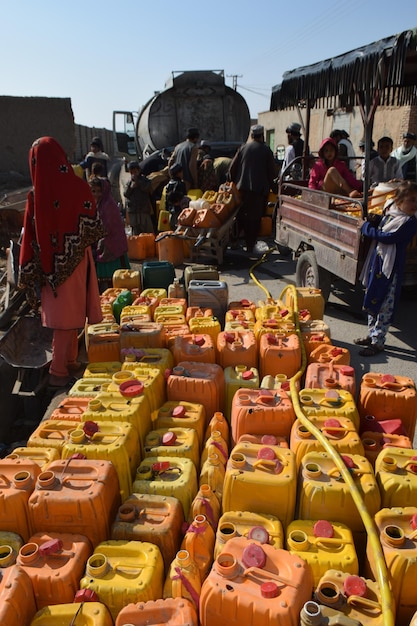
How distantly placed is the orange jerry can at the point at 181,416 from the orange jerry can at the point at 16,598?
4.01ft

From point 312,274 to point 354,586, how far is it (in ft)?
14.4

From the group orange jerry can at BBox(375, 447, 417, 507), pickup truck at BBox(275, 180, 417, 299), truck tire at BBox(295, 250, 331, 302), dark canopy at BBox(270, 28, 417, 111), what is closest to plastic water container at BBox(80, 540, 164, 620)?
orange jerry can at BBox(375, 447, 417, 507)

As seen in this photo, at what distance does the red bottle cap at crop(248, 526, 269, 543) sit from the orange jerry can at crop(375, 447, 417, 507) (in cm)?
66

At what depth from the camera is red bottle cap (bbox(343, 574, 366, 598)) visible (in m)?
1.84

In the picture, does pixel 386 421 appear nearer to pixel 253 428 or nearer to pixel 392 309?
pixel 253 428

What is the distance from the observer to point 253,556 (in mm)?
1876

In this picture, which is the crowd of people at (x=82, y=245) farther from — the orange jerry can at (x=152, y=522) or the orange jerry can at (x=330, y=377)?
the orange jerry can at (x=152, y=522)

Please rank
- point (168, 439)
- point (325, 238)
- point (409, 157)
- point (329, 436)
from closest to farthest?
point (329, 436), point (168, 439), point (325, 238), point (409, 157)

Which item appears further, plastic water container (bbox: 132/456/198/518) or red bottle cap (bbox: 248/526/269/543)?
plastic water container (bbox: 132/456/198/518)

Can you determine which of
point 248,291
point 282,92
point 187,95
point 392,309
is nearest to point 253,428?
point 392,309

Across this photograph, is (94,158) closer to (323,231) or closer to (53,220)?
(323,231)

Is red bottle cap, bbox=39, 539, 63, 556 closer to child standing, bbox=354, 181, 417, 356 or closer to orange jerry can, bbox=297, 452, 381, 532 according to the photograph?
orange jerry can, bbox=297, 452, 381, 532

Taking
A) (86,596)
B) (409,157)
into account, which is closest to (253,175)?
(409,157)

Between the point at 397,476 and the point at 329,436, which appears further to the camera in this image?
the point at 329,436
